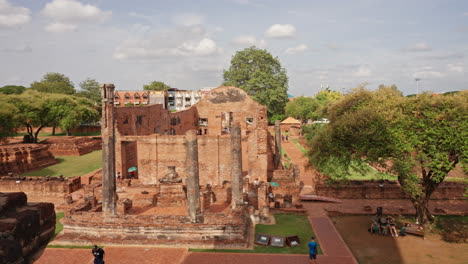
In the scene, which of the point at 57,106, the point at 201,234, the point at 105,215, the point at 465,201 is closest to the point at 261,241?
the point at 201,234

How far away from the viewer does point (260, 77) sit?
47.9 metres

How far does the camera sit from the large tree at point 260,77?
158 feet

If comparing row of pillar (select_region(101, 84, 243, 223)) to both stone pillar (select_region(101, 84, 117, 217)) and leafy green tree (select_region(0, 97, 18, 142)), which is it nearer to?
stone pillar (select_region(101, 84, 117, 217))

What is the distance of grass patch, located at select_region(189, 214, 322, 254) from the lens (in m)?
13.6

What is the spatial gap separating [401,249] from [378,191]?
7.65m

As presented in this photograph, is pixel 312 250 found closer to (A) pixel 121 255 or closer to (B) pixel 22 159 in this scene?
(A) pixel 121 255

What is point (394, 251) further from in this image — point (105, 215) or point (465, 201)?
point (105, 215)

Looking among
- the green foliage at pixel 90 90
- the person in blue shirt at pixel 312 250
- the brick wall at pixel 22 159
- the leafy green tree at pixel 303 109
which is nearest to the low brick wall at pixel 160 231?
the person in blue shirt at pixel 312 250

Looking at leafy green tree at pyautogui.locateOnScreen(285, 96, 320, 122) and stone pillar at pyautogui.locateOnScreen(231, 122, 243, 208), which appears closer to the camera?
stone pillar at pyautogui.locateOnScreen(231, 122, 243, 208)

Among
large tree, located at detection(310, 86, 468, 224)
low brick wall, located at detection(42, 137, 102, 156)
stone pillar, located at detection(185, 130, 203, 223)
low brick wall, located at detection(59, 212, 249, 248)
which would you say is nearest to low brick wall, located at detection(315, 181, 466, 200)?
large tree, located at detection(310, 86, 468, 224)

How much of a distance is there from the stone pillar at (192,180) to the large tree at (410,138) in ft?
22.0

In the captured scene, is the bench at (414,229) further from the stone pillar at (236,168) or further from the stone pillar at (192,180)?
the stone pillar at (192,180)

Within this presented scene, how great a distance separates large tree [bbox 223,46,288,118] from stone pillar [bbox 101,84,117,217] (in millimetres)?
34130

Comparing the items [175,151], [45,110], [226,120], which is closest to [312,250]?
[175,151]
